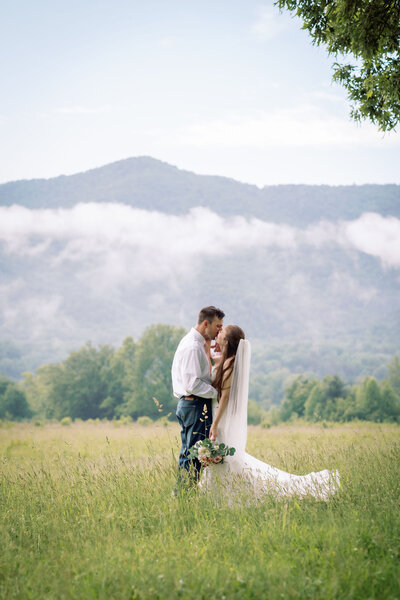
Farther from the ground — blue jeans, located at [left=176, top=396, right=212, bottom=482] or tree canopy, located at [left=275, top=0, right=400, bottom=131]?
tree canopy, located at [left=275, top=0, right=400, bottom=131]

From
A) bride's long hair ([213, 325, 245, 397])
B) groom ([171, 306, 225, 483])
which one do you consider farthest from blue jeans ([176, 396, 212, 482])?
bride's long hair ([213, 325, 245, 397])

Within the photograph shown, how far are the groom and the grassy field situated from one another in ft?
2.02

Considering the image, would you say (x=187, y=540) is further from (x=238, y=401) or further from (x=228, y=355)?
(x=228, y=355)

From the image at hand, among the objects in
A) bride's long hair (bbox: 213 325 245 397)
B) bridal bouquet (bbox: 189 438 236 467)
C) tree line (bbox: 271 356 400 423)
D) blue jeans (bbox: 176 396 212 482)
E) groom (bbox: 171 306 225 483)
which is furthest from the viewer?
tree line (bbox: 271 356 400 423)

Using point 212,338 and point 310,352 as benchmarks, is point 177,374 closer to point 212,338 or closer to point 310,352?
point 212,338

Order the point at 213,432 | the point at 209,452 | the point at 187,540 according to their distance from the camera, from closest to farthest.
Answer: the point at 187,540 → the point at 209,452 → the point at 213,432

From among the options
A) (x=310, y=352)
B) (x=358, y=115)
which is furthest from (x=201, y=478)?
(x=310, y=352)

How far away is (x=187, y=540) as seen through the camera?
5523 mm

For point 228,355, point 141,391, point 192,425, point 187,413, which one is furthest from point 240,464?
point 141,391

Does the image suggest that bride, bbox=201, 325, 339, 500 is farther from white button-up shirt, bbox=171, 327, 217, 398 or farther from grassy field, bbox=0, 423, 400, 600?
grassy field, bbox=0, 423, 400, 600

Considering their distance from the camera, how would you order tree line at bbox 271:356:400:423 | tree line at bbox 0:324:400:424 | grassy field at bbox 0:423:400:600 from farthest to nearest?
tree line at bbox 0:324:400:424
tree line at bbox 271:356:400:423
grassy field at bbox 0:423:400:600

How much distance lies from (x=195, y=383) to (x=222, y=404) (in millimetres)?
540

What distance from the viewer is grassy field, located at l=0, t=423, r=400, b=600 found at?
445cm

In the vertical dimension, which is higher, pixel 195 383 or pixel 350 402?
pixel 195 383
